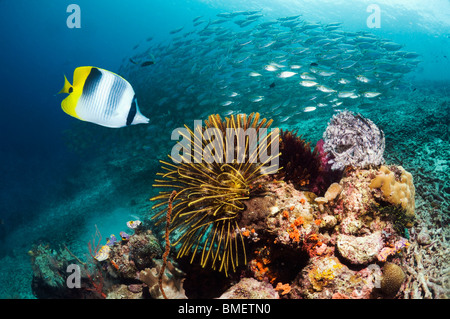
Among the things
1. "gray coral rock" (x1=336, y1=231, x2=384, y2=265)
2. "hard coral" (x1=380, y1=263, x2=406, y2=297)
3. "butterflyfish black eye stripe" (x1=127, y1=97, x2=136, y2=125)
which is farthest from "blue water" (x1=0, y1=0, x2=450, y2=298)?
"hard coral" (x1=380, y1=263, x2=406, y2=297)

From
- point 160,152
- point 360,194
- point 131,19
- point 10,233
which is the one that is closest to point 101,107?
point 360,194

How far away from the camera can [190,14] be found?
8975 cm

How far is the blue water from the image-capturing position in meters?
12.9

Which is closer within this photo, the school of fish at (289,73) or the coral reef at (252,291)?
the coral reef at (252,291)

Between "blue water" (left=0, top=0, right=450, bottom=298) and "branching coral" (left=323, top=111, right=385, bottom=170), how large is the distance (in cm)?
322

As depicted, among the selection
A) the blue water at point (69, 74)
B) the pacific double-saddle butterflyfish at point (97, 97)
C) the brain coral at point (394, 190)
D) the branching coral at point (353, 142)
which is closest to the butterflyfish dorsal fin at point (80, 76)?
the pacific double-saddle butterflyfish at point (97, 97)

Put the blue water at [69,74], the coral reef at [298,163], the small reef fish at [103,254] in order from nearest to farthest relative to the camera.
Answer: the coral reef at [298,163] < the small reef fish at [103,254] < the blue water at [69,74]

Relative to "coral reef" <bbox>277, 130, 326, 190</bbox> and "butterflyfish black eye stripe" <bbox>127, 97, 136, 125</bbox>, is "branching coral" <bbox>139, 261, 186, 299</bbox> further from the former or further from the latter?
"butterflyfish black eye stripe" <bbox>127, 97, 136, 125</bbox>

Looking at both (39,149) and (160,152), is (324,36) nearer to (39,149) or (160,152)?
(160,152)

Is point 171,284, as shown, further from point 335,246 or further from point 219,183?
point 335,246

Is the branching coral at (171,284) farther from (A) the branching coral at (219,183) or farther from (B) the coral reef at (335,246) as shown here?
(A) the branching coral at (219,183)

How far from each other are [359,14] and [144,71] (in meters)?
73.9

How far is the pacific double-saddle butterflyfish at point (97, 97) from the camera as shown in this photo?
1.87m

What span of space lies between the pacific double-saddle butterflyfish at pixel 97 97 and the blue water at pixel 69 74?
0.71ft
